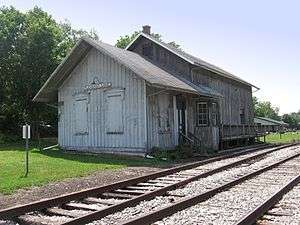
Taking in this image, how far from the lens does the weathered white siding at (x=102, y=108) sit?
19.0 meters

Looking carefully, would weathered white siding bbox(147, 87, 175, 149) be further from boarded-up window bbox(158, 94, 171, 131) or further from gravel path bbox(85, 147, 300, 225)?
gravel path bbox(85, 147, 300, 225)

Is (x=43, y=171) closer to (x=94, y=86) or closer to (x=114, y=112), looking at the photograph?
(x=114, y=112)

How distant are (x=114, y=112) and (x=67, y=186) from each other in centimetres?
984

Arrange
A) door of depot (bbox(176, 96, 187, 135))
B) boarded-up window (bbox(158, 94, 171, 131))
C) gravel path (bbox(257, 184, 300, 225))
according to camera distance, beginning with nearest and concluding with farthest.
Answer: gravel path (bbox(257, 184, 300, 225)) < boarded-up window (bbox(158, 94, 171, 131)) < door of depot (bbox(176, 96, 187, 135))

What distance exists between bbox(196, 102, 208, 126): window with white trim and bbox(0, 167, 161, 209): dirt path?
9899 millimetres

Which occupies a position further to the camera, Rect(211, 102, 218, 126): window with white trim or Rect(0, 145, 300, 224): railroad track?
Rect(211, 102, 218, 126): window with white trim

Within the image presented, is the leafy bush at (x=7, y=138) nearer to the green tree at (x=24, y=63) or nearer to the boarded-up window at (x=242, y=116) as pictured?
the green tree at (x=24, y=63)

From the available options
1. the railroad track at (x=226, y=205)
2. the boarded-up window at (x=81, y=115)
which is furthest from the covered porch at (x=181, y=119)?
the railroad track at (x=226, y=205)

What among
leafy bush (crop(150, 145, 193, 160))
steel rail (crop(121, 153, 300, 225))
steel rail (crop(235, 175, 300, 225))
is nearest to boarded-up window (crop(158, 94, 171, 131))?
leafy bush (crop(150, 145, 193, 160))

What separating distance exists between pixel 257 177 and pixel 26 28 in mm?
27288

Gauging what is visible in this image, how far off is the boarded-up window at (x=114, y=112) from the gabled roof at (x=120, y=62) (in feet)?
5.47

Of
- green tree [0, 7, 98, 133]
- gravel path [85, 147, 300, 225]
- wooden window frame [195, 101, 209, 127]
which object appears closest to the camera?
gravel path [85, 147, 300, 225]

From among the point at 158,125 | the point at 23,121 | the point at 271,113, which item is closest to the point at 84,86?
the point at 158,125

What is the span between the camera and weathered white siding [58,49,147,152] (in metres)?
19.0
